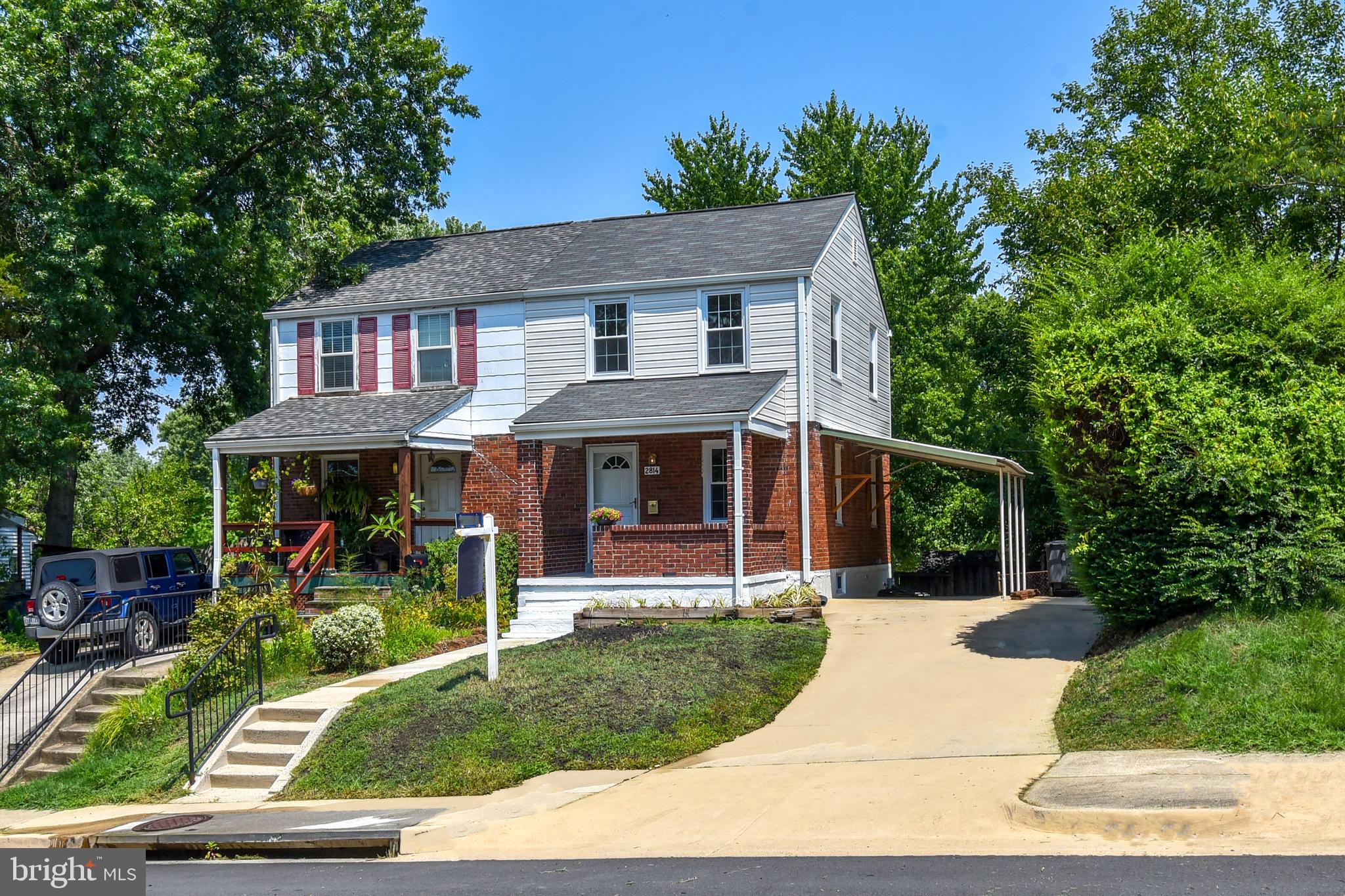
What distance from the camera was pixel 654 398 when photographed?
2150cm

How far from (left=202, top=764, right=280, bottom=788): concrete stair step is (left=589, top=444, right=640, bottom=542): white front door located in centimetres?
1075

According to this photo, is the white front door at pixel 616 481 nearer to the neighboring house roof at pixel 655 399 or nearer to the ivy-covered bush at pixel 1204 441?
the neighboring house roof at pixel 655 399

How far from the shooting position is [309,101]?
1127 inches

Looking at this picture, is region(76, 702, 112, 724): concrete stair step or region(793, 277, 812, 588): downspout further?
region(793, 277, 812, 588): downspout

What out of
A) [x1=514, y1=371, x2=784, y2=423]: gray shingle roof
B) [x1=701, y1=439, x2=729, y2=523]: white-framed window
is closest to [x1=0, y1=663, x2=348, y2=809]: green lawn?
[x1=514, y1=371, x2=784, y2=423]: gray shingle roof

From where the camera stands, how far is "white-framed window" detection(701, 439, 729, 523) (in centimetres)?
2238

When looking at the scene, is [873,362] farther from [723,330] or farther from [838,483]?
[723,330]

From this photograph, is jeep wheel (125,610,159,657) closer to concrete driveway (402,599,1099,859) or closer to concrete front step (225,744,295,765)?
concrete front step (225,744,295,765)

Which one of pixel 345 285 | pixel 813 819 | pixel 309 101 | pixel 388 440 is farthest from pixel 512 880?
pixel 309 101

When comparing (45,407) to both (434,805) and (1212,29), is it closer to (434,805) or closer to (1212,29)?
(434,805)

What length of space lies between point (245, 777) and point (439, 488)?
12.2 m

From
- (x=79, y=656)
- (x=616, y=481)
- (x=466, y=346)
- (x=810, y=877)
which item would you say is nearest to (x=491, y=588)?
(x=810, y=877)

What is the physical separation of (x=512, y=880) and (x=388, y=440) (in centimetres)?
1444

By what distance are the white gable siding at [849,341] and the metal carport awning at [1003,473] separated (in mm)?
871
